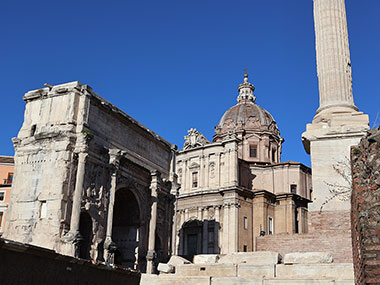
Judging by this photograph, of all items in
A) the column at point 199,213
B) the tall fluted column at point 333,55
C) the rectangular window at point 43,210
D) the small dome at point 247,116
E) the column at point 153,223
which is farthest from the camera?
the small dome at point 247,116

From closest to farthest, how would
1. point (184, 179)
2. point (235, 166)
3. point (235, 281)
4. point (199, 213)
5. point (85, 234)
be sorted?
point (235, 281) < point (85, 234) < point (235, 166) < point (199, 213) < point (184, 179)

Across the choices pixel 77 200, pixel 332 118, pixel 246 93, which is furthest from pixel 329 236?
pixel 246 93

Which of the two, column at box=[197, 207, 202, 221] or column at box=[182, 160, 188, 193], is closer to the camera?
column at box=[197, 207, 202, 221]

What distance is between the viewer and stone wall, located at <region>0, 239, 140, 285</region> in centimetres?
1545

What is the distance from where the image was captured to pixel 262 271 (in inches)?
719

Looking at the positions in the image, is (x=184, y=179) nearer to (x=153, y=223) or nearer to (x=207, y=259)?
(x=153, y=223)

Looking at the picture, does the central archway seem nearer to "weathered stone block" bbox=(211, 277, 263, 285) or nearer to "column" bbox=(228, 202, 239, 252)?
"weathered stone block" bbox=(211, 277, 263, 285)

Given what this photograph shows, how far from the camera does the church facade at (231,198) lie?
4772 cm

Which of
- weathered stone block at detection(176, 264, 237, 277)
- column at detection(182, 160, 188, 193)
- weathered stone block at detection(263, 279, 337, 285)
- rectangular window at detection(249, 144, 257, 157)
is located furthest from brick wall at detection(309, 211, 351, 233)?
rectangular window at detection(249, 144, 257, 157)

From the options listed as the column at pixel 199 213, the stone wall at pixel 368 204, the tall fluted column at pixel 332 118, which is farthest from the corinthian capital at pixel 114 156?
the column at pixel 199 213

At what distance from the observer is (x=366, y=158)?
21.9 ft

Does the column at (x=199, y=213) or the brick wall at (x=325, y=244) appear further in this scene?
the column at (x=199, y=213)

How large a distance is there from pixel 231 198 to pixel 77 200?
2465 centimetres

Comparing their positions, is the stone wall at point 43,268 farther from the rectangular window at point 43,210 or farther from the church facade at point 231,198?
the church facade at point 231,198
